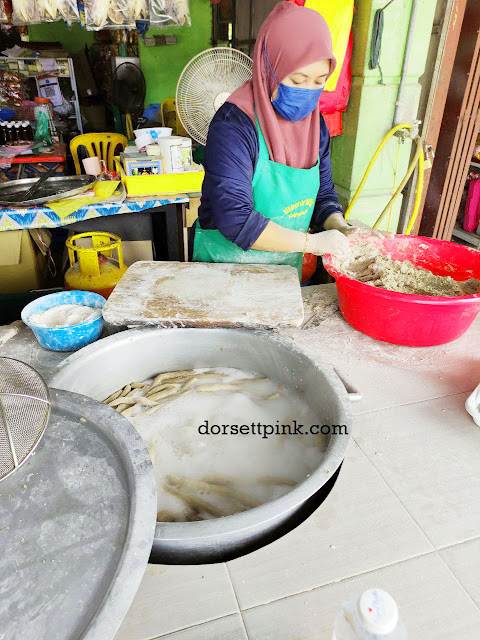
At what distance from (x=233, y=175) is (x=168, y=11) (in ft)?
9.83

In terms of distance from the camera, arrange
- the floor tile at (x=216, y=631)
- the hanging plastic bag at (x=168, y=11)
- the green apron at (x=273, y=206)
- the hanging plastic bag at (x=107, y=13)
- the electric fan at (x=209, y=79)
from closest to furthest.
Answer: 1. the floor tile at (x=216, y=631)
2. the green apron at (x=273, y=206)
3. the hanging plastic bag at (x=107, y=13)
4. the hanging plastic bag at (x=168, y=11)
5. the electric fan at (x=209, y=79)

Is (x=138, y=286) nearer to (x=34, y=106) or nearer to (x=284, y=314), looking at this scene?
(x=284, y=314)

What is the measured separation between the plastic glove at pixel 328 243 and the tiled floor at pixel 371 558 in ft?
2.13

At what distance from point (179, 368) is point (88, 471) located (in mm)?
777

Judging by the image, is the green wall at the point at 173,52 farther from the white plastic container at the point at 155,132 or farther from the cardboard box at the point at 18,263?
the cardboard box at the point at 18,263

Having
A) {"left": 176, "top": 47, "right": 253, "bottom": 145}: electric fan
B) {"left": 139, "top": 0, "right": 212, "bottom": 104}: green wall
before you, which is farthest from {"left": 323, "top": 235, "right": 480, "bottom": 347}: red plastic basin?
{"left": 139, "top": 0, "right": 212, "bottom": 104}: green wall

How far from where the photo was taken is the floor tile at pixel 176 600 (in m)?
0.80

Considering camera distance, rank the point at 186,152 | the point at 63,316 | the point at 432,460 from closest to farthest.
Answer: the point at 432,460 → the point at 63,316 → the point at 186,152

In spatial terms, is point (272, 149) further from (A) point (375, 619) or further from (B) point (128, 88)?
(B) point (128, 88)

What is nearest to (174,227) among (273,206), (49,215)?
(49,215)

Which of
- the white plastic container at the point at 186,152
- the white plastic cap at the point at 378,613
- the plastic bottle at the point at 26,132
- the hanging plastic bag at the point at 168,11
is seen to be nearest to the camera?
the white plastic cap at the point at 378,613

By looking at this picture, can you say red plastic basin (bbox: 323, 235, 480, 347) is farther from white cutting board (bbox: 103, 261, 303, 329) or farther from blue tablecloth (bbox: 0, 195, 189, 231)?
blue tablecloth (bbox: 0, 195, 189, 231)

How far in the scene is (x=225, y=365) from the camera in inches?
62.4

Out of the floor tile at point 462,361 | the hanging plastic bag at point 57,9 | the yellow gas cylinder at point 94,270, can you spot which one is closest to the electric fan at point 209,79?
the hanging plastic bag at point 57,9
